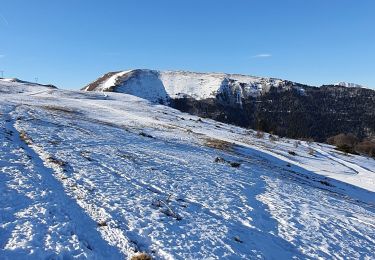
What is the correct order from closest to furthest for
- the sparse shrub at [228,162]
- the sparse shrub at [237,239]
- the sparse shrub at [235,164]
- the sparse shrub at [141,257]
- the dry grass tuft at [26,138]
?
the sparse shrub at [141,257] → the sparse shrub at [237,239] → the dry grass tuft at [26,138] → the sparse shrub at [235,164] → the sparse shrub at [228,162]

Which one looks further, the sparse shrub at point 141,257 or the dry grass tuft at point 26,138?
the dry grass tuft at point 26,138

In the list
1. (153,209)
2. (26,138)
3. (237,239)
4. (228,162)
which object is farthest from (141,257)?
(228,162)

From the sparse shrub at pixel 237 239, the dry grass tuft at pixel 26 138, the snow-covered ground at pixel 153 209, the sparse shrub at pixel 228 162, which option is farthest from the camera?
the sparse shrub at pixel 228 162

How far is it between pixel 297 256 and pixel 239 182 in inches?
389

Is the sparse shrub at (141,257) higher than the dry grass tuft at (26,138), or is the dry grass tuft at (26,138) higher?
the dry grass tuft at (26,138)

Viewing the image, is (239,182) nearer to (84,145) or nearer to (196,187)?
(196,187)

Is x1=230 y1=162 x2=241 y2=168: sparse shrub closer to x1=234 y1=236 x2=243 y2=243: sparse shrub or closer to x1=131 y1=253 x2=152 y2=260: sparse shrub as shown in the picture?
x1=234 y1=236 x2=243 y2=243: sparse shrub

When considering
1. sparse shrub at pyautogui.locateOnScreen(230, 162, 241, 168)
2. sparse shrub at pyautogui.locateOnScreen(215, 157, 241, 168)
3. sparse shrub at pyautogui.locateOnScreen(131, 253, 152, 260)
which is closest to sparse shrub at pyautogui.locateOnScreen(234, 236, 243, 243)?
sparse shrub at pyautogui.locateOnScreen(131, 253, 152, 260)

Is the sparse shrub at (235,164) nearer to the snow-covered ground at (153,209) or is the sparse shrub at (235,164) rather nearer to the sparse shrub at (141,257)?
the snow-covered ground at (153,209)

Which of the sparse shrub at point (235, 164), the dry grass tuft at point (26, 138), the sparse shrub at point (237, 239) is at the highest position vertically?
the dry grass tuft at point (26, 138)

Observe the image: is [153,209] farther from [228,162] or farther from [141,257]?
[228,162]

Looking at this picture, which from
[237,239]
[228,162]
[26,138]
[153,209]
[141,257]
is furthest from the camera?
[228,162]

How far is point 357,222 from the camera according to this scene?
18141 millimetres

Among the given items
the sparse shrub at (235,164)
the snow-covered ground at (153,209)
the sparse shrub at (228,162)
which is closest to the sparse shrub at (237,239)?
the snow-covered ground at (153,209)
